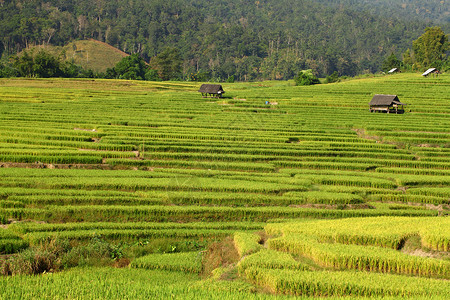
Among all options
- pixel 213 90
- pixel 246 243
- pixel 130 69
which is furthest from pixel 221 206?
pixel 130 69

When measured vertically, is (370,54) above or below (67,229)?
above

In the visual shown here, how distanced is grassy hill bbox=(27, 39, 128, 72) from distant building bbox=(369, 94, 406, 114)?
9373 cm

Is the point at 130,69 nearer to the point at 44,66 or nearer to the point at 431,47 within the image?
the point at 44,66

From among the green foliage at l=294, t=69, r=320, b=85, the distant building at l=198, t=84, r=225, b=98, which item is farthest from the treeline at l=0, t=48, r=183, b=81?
the distant building at l=198, t=84, r=225, b=98

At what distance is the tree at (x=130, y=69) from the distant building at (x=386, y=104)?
64.5 m

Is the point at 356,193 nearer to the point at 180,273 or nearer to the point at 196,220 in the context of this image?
the point at 196,220

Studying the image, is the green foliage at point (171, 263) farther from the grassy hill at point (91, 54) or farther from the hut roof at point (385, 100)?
the grassy hill at point (91, 54)

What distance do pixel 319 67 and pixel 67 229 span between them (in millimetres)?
141149

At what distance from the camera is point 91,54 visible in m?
136

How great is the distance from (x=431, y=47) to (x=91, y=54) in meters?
98.1

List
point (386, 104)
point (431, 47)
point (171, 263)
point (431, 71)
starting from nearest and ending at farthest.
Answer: point (171, 263), point (386, 104), point (431, 71), point (431, 47)

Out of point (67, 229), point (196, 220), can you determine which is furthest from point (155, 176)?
point (67, 229)

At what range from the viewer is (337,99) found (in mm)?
59719

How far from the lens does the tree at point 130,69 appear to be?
342 feet
